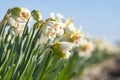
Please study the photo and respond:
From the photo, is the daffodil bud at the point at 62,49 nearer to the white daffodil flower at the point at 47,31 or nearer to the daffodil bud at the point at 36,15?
the white daffodil flower at the point at 47,31

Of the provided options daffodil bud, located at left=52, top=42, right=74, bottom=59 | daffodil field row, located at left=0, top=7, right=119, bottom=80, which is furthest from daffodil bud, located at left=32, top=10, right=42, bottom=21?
daffodil bud, located at left=52, top=42, right=74, bottom=59

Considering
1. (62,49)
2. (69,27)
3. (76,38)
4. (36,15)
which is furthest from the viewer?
(76,38)

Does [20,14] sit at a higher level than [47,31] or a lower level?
higher

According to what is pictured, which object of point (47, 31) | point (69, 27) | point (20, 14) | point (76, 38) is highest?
point (20, 14)

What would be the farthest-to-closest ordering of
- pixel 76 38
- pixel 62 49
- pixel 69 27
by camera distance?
pixel 76 38
pixel 69 27
pixel 62 49

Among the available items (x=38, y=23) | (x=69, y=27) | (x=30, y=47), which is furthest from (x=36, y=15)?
(x=69, y=27)

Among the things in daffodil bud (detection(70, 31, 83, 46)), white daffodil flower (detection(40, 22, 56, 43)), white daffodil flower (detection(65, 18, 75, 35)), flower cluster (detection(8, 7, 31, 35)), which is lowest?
daffodil bud (detection(70, 31, 83, 46))

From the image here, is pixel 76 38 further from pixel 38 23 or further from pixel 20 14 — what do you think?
pixel 20 14

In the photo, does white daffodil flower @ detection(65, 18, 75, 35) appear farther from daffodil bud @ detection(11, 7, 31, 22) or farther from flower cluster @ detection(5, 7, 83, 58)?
daffodil bud @ detection(11, 7, 31, 22)

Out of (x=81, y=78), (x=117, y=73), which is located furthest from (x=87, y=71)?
(x=117, y=73)
